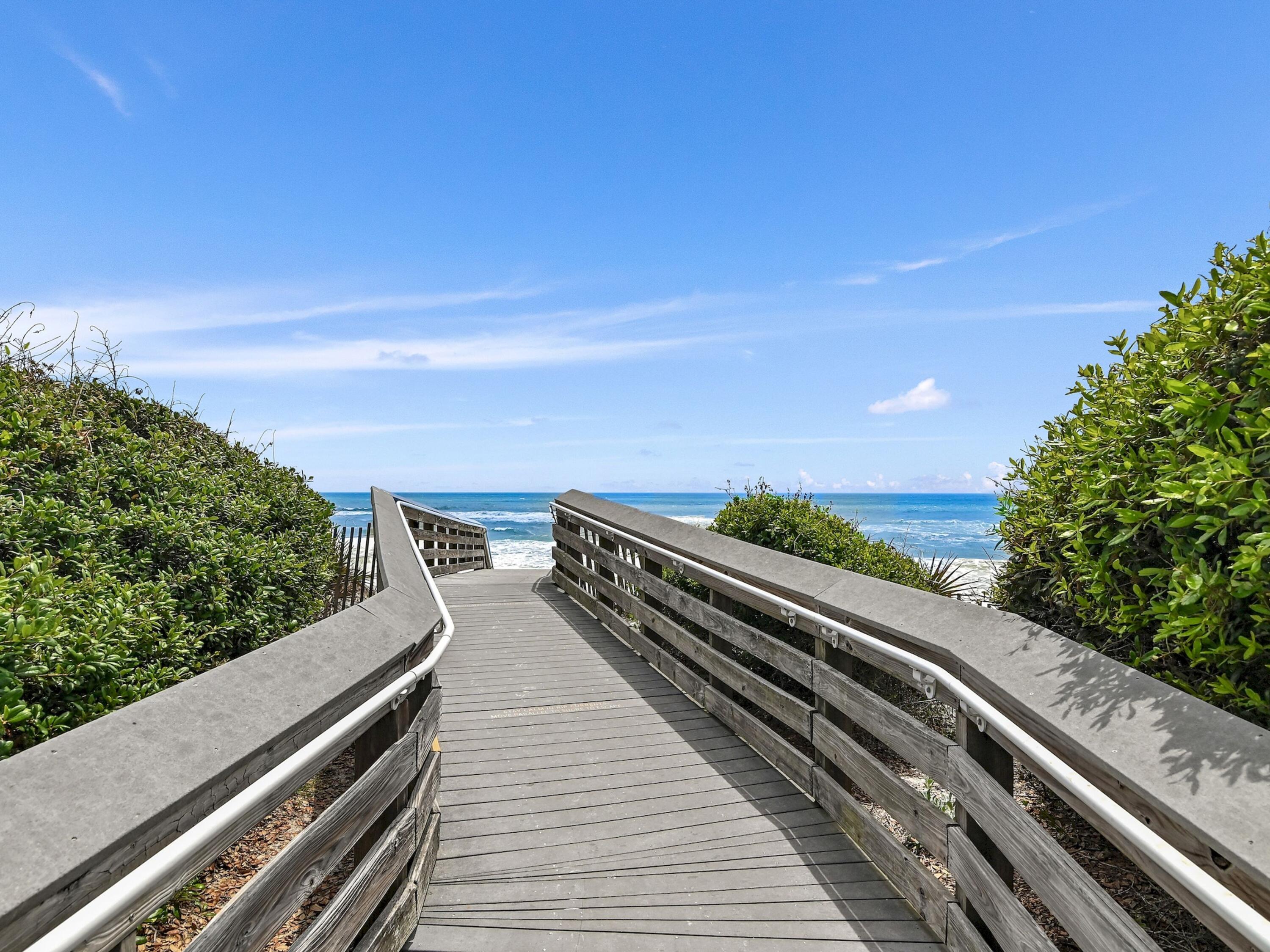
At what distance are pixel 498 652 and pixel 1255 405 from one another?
5.51 metres

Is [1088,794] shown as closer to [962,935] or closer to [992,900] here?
[992,900]

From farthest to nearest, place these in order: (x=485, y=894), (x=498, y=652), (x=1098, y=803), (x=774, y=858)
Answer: (x=498, y=652) → (x=774, y=858) → (x=485, y=894) → (x=1098, y=803)

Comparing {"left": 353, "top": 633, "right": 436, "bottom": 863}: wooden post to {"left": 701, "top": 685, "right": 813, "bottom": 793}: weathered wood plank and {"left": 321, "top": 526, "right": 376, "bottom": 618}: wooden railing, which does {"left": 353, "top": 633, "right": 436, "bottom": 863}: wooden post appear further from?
{"left": 321, "top": 526, "right": 376, "bottom": 618}: wooden railing

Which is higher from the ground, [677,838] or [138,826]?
[138,826]

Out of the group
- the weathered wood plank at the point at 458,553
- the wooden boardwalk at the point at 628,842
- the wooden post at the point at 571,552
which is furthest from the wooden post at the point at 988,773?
the weathered wood plank at the point at 458,553

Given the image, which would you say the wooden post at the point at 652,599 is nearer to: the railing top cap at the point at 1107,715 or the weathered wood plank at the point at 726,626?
the weathered wood plank at the point at 726,626

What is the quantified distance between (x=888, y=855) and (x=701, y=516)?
62763 millimetres

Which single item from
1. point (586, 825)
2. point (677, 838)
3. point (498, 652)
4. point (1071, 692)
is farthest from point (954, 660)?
point (498, 652)

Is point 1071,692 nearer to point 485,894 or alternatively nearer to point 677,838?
point 677,838

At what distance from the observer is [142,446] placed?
14.9 ft

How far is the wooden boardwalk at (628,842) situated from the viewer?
2.87 m

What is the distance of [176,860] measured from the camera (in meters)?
1.40

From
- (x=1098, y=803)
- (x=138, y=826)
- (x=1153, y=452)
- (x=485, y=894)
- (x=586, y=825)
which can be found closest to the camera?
(x=138, y=826)

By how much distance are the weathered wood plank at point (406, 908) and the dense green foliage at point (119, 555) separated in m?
1.20
